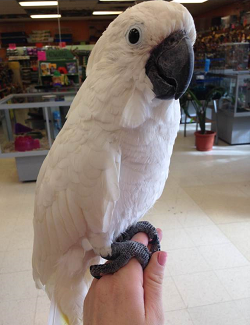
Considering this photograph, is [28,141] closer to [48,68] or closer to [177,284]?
[48,68]

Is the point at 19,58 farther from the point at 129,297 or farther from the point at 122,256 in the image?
the point at 129,297

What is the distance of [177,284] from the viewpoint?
1.73m

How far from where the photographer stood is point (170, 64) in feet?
2.27

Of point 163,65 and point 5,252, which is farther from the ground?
point 163,65

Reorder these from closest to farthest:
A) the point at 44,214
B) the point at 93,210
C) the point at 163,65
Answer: the point at 163,65, the point at 93,210, the point at 44,214

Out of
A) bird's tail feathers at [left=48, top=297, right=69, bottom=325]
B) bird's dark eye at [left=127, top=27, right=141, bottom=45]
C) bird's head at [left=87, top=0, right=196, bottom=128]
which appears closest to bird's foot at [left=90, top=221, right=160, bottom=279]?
bird's tail feathers at [left=48, top=297, right=69, bottom=325]

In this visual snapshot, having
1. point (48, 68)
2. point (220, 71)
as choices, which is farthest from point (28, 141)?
point (220, 71)

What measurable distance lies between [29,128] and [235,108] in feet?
9.86

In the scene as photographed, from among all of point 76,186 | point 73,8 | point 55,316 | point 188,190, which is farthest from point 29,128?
point 73,8

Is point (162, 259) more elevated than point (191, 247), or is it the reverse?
point (162, 259)

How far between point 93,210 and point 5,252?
159cm

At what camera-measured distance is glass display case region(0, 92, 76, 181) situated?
295 cm

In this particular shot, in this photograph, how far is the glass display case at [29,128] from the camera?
9.69ft

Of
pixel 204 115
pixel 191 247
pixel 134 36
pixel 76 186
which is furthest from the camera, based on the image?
pixel 204 115
